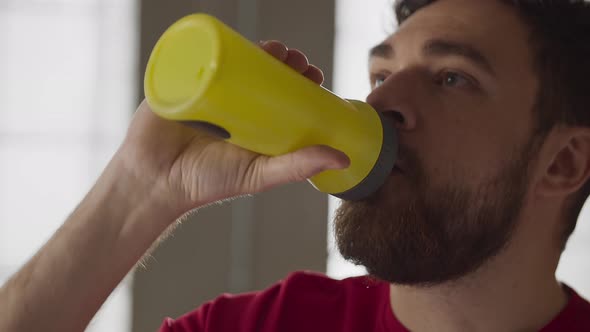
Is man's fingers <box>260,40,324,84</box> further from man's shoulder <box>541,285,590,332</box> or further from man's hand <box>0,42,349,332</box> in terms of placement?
man's shoulder <box>541,285,590,332</box>

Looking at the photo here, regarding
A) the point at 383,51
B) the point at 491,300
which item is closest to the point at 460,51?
the point at 383,51

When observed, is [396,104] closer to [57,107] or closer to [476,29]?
[476,29]

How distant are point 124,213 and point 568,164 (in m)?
0.71

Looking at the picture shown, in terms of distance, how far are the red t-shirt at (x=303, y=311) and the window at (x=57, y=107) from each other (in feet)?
2.78

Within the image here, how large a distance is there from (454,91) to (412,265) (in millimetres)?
269

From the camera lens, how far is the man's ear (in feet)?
4.08

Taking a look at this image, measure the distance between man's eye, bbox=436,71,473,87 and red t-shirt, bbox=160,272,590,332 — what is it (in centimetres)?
37

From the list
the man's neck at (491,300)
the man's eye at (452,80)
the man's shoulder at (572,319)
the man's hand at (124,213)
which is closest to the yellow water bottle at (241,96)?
the man's hand at (124,213)

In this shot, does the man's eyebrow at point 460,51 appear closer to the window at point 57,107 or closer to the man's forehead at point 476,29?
the man's forehead at point 476,29

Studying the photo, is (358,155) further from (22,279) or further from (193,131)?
(22,279)

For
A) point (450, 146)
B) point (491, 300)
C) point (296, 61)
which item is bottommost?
point (491, 300)

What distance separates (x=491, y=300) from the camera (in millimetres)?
1215

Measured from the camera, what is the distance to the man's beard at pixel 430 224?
109 cm

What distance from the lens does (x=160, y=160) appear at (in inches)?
42.8
